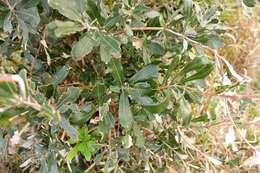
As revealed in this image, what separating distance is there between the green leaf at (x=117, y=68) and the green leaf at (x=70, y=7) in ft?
0.68

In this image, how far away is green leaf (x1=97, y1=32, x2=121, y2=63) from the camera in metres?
0.75

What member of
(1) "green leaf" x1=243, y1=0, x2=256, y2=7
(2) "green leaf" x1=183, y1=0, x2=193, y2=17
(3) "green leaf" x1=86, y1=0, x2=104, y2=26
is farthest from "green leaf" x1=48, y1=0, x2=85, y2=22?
(1) "green leaf" x1=243, y1=0, x2=256, y2=7

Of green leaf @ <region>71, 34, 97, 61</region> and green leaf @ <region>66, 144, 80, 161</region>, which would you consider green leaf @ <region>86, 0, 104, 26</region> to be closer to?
green leaf @ <region>71, 34, 97, 61</region>

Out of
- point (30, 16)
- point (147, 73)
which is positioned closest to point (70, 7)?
point (30, 16)

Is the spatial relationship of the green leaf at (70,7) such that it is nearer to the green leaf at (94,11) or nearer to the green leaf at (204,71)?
the green leaf at (94,11)

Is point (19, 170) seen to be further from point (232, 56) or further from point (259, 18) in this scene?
point (259, 18)

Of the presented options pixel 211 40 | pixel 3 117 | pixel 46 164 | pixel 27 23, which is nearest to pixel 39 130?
pixel 46 164

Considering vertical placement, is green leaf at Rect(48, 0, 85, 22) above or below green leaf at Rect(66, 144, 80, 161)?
above

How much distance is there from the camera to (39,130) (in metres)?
1.15

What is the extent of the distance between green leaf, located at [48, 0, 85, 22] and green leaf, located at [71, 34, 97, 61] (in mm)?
59

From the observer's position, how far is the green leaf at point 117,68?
889mm

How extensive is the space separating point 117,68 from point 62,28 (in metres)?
0.29

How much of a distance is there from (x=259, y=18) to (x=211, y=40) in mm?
1746

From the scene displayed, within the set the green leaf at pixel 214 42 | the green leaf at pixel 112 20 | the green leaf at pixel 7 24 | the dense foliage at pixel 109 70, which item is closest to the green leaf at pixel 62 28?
the dense foliage at pixel 109 70
